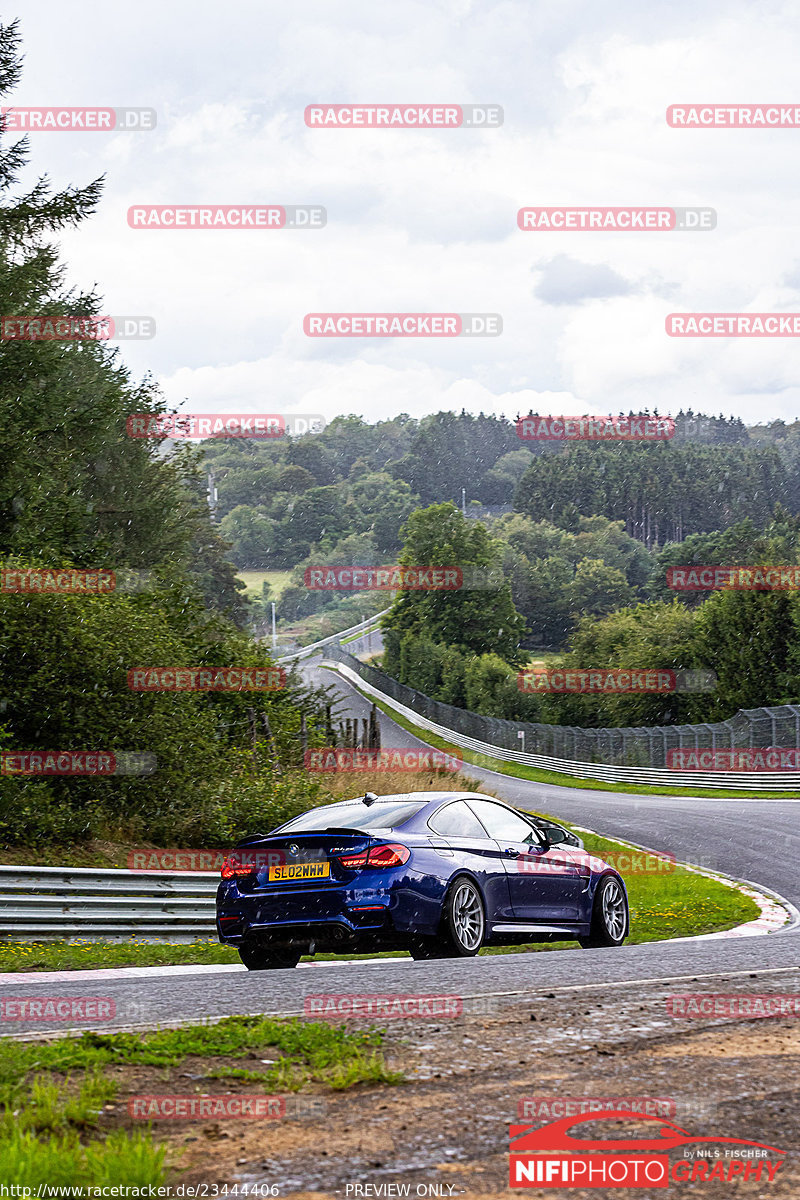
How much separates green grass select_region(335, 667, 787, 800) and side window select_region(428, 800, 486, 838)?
3048 centimetres

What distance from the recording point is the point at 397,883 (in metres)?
9.10

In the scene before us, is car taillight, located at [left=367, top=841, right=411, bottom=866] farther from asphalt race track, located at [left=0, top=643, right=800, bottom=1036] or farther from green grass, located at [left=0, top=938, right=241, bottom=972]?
green grass, located at [left=0, top=938, right=241, bottom=972]

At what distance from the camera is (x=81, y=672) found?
15.8m

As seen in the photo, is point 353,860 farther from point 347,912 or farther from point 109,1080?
point 109,1080

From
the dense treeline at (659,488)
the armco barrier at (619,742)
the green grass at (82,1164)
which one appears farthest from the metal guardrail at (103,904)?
the dense treeline at (659,488)

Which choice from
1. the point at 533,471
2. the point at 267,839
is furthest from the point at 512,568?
the point at 267,839

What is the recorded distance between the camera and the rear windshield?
9.70 m

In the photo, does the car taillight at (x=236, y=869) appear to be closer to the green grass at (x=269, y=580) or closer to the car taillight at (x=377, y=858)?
the car taillight at (x=377, y=858)

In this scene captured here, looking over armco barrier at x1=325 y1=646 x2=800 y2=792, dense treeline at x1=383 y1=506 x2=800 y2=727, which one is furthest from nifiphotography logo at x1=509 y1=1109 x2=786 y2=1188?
dense treeline at x1=383 y1=506 x2=800 y2=727

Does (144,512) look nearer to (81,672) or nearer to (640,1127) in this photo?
(81,672)

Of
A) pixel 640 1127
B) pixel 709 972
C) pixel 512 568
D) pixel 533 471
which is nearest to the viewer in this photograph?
pixel 640 1127

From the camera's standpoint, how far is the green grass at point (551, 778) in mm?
41969

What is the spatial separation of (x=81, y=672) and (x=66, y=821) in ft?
6.42

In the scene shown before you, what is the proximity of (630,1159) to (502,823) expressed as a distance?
22.7 feet
